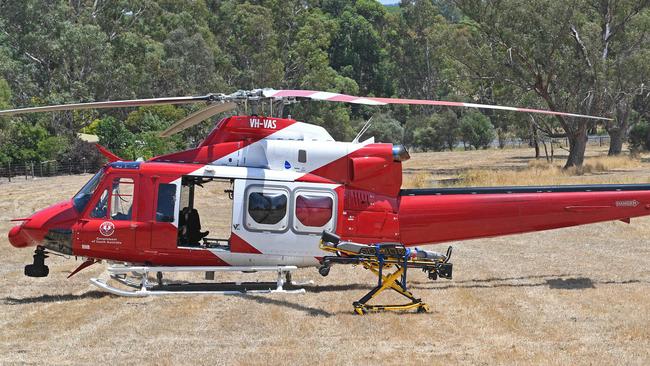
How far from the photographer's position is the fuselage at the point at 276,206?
520 inches

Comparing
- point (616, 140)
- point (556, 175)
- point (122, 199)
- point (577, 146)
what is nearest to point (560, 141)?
point (616, 140)

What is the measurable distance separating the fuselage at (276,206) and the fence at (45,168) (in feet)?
126

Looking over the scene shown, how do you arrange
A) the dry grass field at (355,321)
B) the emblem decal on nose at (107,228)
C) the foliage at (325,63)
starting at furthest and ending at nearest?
the foliage at (325,63) → the emblem decal on nose at (107,228) → the dry grass field at (355,321)

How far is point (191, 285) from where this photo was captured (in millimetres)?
14094

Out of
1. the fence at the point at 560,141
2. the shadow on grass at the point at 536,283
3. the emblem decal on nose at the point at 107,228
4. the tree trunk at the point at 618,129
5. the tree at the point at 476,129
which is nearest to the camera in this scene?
the emblem decal on nose at the point at 107,228

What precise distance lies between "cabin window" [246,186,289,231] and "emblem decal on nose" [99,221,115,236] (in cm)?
210

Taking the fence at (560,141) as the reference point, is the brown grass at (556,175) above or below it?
below

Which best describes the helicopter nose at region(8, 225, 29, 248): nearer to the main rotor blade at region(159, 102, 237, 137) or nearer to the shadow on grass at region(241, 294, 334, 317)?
the main rotor blade at region(159, 102, 237, 137)

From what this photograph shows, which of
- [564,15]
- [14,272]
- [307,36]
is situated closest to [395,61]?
[307,36]

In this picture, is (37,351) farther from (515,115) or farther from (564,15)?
(515,115)

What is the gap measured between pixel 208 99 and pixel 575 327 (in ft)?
20.1

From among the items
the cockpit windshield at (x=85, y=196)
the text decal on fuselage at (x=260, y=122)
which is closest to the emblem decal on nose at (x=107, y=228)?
the cockpit windshield at (x=85, y=196)

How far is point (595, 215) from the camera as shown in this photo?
45.9ft

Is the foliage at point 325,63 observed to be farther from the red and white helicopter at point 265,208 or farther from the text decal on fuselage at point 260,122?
the text decal on fuselage at point 260,122
